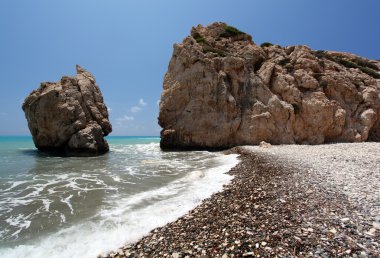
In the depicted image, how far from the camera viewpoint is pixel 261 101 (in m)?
35.3

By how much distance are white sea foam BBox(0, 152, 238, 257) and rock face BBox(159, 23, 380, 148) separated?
21.7m

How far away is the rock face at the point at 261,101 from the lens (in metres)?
33.8

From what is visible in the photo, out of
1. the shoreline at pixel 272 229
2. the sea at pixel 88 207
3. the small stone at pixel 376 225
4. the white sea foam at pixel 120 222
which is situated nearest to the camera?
the shoreline at pixel 272 229

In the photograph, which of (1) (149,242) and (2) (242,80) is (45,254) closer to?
(1) (149,242)

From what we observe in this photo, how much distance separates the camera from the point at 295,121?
34.4 metres

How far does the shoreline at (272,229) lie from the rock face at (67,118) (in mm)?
25566

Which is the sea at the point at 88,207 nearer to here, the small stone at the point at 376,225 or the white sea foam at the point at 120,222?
the white sea foam at the point at 120,222

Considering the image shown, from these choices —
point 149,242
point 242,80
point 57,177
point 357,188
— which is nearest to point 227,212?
point 149,242

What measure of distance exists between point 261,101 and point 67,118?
2808 centimetres

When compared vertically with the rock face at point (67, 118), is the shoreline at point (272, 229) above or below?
below

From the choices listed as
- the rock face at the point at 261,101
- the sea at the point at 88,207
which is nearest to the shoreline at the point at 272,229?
the sea at the point at 88,207

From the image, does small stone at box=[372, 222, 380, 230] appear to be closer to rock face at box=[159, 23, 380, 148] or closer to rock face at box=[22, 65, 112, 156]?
rock face at box=[159, 23, 380, 148]

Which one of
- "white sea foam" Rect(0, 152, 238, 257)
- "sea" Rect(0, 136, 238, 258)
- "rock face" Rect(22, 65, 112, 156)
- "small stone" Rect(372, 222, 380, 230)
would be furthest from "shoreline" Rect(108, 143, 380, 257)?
"rock face" Rect(22, 65, 112, 156)

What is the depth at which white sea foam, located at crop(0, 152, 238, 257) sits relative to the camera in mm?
6645
